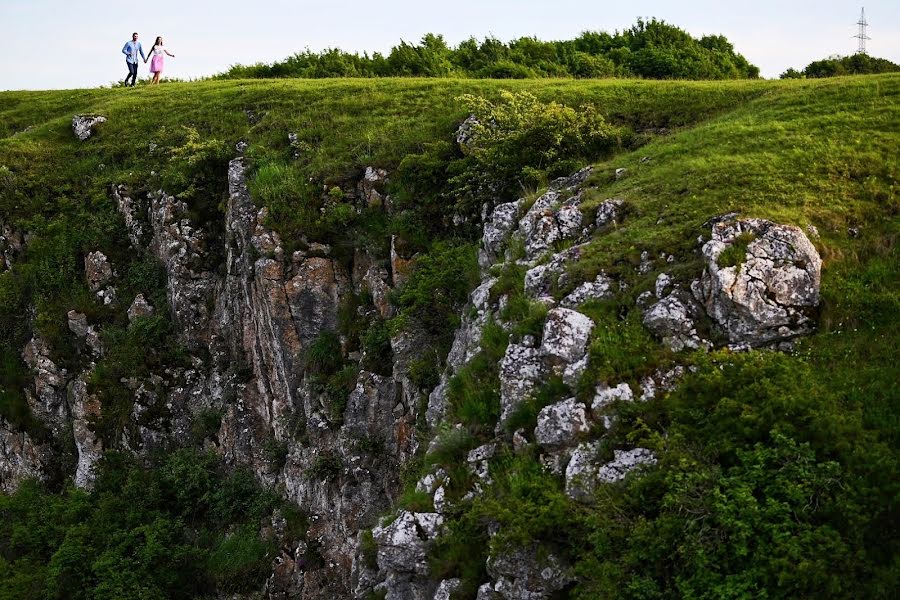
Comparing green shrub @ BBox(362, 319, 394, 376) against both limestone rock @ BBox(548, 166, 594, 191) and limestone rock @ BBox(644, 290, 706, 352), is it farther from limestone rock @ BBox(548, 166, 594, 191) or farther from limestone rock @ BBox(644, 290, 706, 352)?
limestone rock @ BBox(644, 290, 706, 352)

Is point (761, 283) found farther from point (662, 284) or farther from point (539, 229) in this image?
point (539, 229)

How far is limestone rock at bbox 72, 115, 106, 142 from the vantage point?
98.5ft

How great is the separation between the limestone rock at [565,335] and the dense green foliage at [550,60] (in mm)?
21666

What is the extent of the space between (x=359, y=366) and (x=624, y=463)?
944cm

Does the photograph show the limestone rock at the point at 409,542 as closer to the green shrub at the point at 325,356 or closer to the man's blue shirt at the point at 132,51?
the green shrub at the point at 325,356

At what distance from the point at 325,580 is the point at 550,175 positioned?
428 inches

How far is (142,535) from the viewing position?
65.3 feet

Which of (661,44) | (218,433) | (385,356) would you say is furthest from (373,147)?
(661,44)

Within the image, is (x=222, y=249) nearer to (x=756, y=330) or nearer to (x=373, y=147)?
(x=373, y=147)

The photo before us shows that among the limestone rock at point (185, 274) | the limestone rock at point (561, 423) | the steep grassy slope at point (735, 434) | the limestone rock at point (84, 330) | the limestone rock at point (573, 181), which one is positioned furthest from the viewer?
the limestone rock at point (84, 330)

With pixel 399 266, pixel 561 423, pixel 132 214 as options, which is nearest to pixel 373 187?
pixel 399 266

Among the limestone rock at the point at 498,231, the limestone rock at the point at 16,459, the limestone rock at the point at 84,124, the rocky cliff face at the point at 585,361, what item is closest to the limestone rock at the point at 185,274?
the limestone rock at the point at 16,459

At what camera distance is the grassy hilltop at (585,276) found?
368 inches

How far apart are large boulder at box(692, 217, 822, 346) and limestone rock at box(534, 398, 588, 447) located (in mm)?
2594
